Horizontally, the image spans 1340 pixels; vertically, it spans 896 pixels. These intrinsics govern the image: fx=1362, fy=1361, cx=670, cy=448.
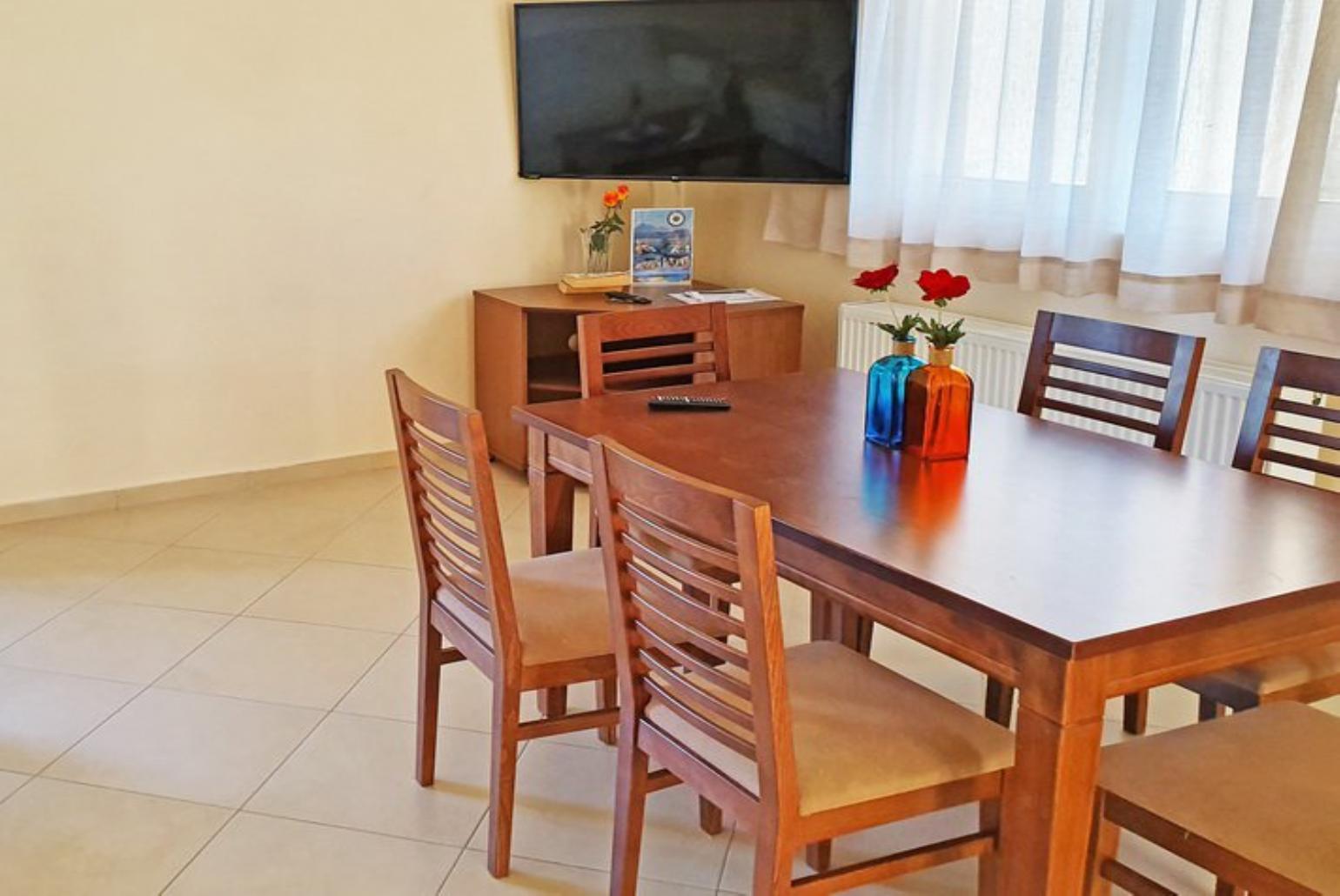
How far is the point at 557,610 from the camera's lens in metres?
2.44

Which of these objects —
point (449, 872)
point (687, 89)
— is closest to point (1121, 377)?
point (449, 872)

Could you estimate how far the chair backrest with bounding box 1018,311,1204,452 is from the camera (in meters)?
2.68

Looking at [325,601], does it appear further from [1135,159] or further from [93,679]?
[1135,159]

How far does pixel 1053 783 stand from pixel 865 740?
0.31 m

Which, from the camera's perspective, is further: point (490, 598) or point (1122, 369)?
point (1122, 369)

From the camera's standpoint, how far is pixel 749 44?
14.8ft

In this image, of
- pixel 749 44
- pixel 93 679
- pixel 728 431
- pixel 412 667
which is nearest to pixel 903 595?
pixel 728 431

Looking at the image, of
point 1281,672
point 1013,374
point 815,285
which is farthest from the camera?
point 815,285

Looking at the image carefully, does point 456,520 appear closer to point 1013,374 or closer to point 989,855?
point 989,855

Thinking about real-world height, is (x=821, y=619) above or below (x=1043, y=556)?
below

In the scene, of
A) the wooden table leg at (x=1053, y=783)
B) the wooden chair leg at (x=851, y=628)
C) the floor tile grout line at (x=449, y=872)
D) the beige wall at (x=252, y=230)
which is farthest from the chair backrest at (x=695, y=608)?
the beige wall at (x=252, y=230)

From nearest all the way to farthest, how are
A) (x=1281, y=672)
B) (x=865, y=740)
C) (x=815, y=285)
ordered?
(x=865, y=740) → (x=1281, y=672) → (x=815, y=285)

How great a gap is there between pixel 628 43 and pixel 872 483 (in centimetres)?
289

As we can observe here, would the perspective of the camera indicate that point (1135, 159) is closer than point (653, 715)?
No
